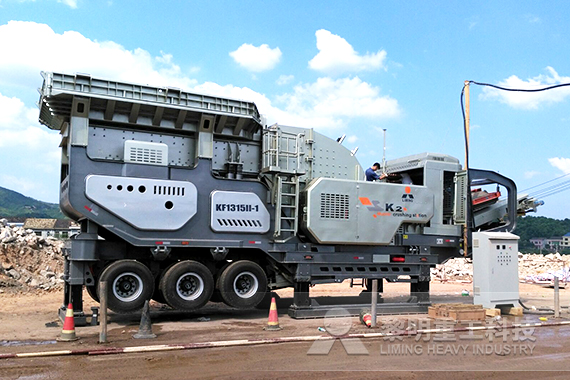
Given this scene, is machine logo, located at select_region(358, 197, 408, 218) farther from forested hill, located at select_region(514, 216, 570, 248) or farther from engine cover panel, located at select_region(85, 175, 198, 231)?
forested hill, located at select_region(514, 216, 570, 248)

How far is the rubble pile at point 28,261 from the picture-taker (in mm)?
16656

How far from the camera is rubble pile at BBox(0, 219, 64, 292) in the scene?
16.7m

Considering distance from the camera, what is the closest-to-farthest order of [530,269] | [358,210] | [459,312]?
[459,312] → [358,210] → [530,269]

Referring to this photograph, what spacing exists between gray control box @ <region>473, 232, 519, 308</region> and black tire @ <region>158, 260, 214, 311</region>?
6.43 metres

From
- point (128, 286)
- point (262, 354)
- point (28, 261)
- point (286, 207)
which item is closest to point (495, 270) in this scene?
point (286, 207)

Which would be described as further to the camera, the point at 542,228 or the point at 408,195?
the point at 542,228

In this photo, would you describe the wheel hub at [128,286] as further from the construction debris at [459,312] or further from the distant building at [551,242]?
the distant building at [551,242]

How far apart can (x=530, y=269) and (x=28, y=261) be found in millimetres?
25381

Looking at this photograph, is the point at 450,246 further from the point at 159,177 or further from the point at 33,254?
the point at 33,254

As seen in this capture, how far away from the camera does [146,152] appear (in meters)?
11.4

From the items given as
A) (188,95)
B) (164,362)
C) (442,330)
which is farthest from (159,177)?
(442,330)

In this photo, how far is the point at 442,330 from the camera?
1018 cm

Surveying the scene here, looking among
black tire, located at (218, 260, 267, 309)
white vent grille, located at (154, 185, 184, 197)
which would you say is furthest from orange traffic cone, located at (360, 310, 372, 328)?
white vent grille, located at (154, 185, 184, 197)

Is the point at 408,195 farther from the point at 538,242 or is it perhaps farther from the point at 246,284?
the point at 538,242
